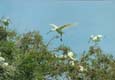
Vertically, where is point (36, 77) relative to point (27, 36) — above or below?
below

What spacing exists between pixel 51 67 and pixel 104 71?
78 centimetres

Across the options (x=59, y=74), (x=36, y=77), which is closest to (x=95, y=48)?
(x=59, y=74)

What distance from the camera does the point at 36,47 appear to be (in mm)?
7098

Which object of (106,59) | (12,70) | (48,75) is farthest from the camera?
(106,59)

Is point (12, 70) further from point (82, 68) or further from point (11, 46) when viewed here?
point (82, 68)

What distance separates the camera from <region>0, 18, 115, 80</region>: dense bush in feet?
21.4

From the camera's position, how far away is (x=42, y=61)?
6.86 metres

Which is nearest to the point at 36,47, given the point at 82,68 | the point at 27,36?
the point at 27,36

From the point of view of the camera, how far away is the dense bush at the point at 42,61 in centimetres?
653

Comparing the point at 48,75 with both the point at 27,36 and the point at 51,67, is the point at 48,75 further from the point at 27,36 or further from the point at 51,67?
the point at 27,36

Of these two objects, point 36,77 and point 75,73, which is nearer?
point 36,77

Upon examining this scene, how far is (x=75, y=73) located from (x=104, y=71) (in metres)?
0.45

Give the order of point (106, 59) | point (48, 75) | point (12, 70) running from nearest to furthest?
point (12, 70), point (48, 75), point (106, 59)

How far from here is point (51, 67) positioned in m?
6.84
